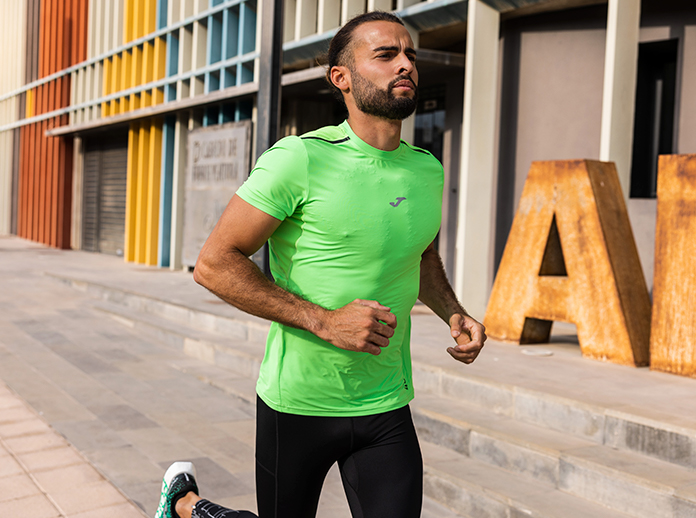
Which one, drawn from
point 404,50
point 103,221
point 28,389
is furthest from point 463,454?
point 103,221

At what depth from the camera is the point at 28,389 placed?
19.7 feet

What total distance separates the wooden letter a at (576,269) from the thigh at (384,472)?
3.97 meters

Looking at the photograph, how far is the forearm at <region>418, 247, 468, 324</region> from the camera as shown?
2.33 meters

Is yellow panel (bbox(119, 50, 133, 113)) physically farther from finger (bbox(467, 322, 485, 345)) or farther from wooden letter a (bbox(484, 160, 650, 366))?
finger (bbox(467, 322, 485, 345))

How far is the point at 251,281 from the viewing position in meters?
1.92

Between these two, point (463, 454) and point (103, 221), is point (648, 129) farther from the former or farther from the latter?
point (103, 221)

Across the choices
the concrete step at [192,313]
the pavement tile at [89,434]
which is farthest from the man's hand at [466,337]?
the concrete step at [192,313]

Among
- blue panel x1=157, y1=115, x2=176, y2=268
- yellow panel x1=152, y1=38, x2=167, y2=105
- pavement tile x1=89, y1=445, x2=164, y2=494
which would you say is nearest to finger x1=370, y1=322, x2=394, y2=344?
pavement tile x1=89, y1=445, x2=164, y2=494

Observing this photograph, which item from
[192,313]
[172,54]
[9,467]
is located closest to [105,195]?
[172,54]

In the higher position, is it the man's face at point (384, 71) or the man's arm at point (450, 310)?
the man's face at point (384, 71)

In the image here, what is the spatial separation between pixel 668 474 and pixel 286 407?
240 centimetres

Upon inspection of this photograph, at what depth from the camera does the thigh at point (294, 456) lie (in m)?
2.07

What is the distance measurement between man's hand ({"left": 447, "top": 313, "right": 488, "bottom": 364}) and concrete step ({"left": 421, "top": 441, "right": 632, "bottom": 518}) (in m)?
1.70

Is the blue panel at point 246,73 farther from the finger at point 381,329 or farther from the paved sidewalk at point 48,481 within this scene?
the finger at point 381,329
